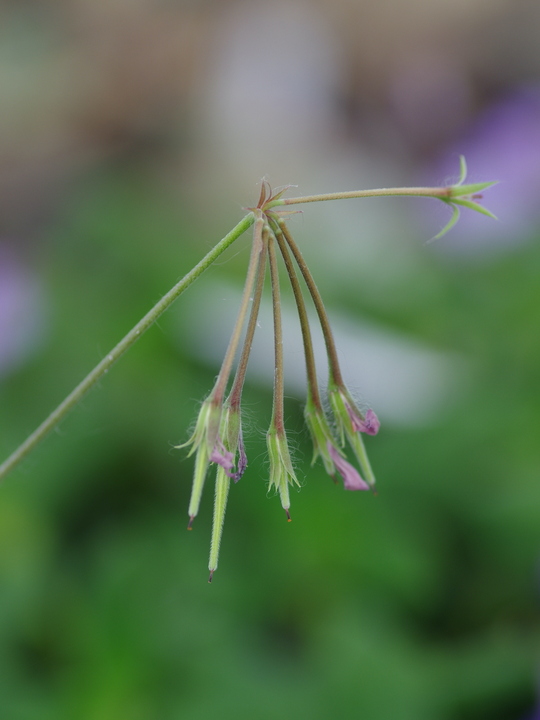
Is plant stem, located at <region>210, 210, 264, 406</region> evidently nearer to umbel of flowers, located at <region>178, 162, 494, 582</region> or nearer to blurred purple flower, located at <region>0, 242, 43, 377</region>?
umbel of flowers, located at <region>178, 162, 494, 582</region>

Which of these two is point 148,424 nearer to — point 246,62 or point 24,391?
point 24,391

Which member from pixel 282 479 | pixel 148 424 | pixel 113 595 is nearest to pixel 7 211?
pixel 148 424

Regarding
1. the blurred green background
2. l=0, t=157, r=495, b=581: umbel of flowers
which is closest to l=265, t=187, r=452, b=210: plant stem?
l=0, t=157, r=495, b=581: umbel of flowers

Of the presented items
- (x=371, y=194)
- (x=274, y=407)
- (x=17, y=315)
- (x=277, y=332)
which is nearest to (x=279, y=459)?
(x=274, y=407)

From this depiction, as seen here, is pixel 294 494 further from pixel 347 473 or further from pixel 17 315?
pixel 17 315

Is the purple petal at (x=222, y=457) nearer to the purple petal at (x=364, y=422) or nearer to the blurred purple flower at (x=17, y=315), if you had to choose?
the purple petal at (x=364, y=422)

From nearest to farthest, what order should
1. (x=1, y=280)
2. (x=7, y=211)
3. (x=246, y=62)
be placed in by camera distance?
1. (x=1, y=280)
2. (x=7, y=211)
3. (x=246, y=62)
